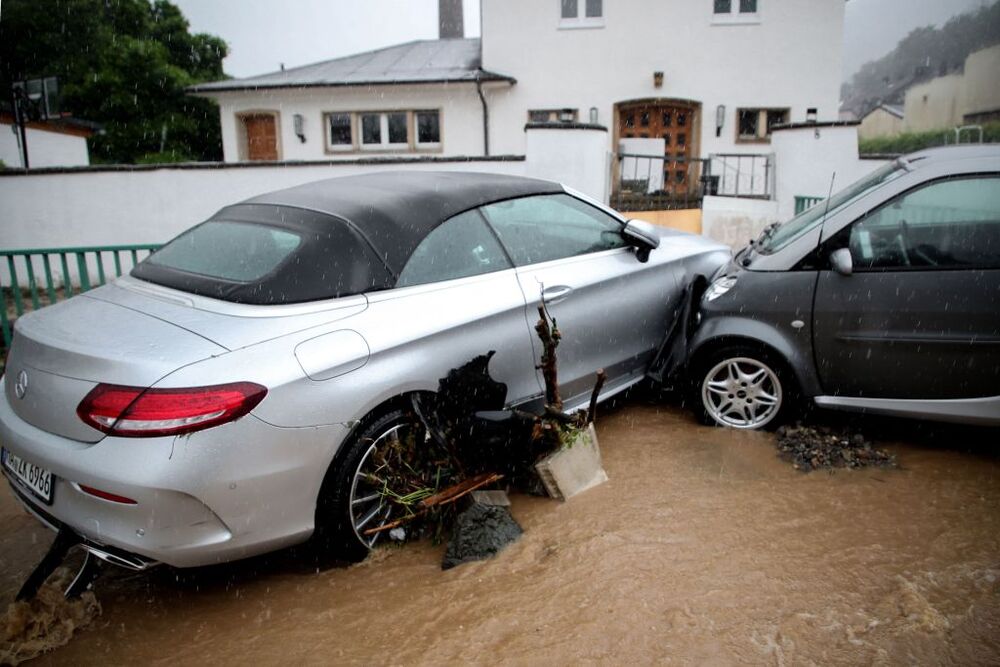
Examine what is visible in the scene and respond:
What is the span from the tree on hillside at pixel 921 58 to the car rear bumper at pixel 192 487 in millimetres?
63019

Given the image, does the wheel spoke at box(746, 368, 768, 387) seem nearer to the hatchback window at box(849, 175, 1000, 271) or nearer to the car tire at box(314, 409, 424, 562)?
the hatchback window at box(849, 175, 1000, 271)

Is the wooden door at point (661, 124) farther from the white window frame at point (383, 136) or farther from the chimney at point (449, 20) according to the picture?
the chimney at point (449, 20)

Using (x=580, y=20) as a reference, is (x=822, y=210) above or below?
below

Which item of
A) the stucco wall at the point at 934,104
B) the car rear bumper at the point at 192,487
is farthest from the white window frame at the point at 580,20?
the stucco wall at the point at 934,104

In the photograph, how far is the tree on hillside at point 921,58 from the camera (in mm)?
59125

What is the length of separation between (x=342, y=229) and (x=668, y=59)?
15981mm

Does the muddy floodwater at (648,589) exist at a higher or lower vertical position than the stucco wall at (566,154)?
lower

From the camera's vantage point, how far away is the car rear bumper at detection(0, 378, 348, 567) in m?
2.53

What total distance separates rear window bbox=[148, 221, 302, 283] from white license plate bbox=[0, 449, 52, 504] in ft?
3.55

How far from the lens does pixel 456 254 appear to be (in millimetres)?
3662

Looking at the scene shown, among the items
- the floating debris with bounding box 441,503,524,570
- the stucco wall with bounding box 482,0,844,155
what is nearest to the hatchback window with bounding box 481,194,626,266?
the floating debris with bounding box 441,503,524,570

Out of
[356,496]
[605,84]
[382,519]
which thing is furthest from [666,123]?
[356,496]

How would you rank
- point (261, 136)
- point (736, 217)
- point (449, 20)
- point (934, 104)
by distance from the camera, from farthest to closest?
point (934, 104) → point (449, 20) → point (261, 136) → point (736, 217)

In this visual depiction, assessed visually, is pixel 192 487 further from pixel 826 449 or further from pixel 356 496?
pixel 826 449
